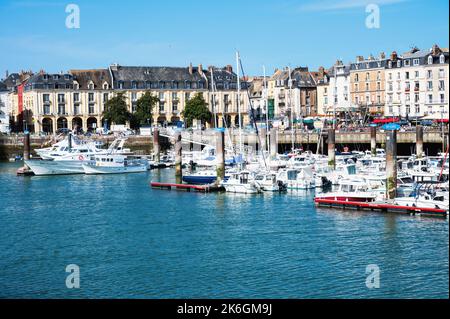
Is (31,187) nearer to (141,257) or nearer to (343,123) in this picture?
(141,257)

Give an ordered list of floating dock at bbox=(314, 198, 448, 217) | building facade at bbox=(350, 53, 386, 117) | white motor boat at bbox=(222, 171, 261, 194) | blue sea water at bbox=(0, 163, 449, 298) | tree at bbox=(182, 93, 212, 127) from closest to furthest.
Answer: blue sea water at bbox=(0, 163, 449, 298) → floating dock at bbox=(314, 198, 448, 217) → white motor boat at bbox=(222, 171, 261, 194) → building facade at bbox=(350, 53, 386, 117) → tree at bbox=(182, 93, 212, 127)

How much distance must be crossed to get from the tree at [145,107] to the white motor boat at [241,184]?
48480 millimetres

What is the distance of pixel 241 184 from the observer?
152 feet

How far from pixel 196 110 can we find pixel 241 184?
161 feet

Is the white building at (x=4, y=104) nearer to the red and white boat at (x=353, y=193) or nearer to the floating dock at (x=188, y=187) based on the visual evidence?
the floating dock at (x=188, y=187)

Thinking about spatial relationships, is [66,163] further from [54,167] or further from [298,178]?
[298,178]

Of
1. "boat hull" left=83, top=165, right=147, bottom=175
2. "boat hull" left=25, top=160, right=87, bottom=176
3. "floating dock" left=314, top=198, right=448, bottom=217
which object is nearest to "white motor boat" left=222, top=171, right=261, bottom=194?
"floating dock" left=314, top=198, right=448, bottom=217

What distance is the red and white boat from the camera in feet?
129

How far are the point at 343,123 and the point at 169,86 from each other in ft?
83.7

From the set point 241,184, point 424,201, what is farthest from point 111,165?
point 424,201

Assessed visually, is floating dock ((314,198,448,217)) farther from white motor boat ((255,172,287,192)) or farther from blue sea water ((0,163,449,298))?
white motor boat ((255,172,287,192))

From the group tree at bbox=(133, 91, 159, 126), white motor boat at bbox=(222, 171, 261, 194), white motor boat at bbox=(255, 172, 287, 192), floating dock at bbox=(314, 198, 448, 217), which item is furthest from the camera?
tree at bbox=(133, 91, 159, 126)

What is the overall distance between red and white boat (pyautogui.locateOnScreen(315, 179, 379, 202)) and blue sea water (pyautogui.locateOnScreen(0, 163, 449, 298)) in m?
1.57
